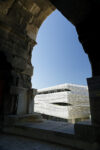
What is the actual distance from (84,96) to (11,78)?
14.5 meters

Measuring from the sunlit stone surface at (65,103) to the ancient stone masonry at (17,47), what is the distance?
34.3ft

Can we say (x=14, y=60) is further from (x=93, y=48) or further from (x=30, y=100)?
(x=93, y=48)

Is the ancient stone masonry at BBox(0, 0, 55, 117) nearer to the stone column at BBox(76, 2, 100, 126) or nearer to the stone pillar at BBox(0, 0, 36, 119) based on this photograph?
the stone pillar at BBox(0, 0, 36, 119)

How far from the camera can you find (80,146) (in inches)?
44.8

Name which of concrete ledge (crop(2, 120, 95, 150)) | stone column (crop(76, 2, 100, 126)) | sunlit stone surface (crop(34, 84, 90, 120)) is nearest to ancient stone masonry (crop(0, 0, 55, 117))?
concrete ledge (crop(2, 120, 95, 150))

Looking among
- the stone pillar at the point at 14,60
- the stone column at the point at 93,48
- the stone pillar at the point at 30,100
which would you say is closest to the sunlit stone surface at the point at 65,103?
the stone pillar at the point at 30,100

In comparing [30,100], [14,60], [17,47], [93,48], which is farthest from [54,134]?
[17,47]

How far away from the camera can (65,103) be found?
43.5 feet

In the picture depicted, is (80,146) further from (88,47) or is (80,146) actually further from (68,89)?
(68,89)

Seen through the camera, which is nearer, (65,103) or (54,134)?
(54,134)

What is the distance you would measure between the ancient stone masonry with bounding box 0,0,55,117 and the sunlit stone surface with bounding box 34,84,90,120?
10.5 m

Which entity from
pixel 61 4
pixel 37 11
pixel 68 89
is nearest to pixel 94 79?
pixel 61 4

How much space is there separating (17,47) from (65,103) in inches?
477

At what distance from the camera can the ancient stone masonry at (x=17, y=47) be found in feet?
7.23
